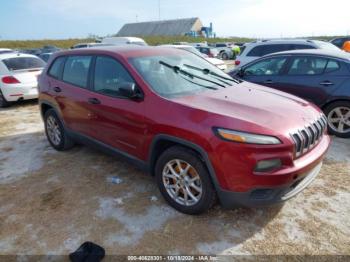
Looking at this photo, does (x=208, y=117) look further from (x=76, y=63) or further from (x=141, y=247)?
(x=76, y=63)

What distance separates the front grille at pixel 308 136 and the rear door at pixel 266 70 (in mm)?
3022

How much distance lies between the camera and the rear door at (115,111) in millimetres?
3493

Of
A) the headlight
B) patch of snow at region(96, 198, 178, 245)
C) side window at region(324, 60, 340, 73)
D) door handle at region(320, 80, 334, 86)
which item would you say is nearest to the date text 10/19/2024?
patch of snow at region(96, 198, 178, 245)

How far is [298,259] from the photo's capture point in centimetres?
267

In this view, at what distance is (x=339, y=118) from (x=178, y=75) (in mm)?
3499

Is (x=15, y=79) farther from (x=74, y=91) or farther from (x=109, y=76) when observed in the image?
(x=109, y=76)

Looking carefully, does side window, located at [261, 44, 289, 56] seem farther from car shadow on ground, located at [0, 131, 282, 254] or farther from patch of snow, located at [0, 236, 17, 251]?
patch of snow, located at [0, 236, 17, 251]

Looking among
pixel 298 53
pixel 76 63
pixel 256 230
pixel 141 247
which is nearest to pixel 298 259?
pixel 256 230

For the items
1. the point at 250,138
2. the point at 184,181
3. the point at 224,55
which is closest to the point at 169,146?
the point at 184,181

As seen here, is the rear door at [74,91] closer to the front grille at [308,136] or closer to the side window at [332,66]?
the front grille at [308,136]

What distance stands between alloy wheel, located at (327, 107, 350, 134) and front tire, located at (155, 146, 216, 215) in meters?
3.67

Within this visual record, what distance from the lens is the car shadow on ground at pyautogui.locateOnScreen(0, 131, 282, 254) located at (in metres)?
2.92

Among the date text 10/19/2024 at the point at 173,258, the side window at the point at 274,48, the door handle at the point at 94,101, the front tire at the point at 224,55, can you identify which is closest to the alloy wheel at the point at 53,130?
the door handle at the point at 94,101

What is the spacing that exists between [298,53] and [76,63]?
427cm
